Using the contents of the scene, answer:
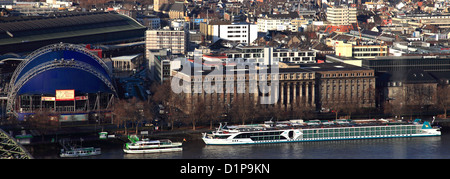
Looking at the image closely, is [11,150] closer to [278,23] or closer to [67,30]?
[67,30]

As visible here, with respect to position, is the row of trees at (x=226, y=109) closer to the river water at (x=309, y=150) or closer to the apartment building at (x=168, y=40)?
the river water at (x=309, y=150)

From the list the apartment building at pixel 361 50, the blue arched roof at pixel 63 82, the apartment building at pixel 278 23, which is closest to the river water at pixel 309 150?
the blue arched roof at pixel 63 82

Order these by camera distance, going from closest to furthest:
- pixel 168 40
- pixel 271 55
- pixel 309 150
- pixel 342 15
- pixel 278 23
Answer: pixel 309 150 → pixel 271 55 → pixel 168 40 → pixel 278 23 → pixel 342 15

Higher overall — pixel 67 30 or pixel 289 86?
pixel 67 30

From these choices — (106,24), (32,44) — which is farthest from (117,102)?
(106,24)

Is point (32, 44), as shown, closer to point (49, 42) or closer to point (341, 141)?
point (49, 42)

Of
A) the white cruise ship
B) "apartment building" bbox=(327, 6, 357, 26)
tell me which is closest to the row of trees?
the white cruise ship

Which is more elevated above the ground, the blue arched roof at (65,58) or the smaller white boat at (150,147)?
the blue arched roof at (65,58)

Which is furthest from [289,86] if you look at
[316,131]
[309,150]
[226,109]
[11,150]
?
[11,150]
